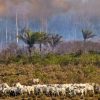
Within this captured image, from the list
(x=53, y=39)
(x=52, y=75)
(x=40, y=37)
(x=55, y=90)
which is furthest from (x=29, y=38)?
(x=55, y=90)

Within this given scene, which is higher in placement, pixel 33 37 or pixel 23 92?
pixel 33 37

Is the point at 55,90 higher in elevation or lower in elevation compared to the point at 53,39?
lower

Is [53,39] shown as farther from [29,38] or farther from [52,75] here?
[52,75]

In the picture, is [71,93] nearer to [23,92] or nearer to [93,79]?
[23,92]

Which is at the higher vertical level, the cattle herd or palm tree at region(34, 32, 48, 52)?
palm tree at region(34, 32, 48, 52)

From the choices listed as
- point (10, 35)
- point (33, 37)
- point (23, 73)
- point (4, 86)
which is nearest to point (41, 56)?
point (33, 37)

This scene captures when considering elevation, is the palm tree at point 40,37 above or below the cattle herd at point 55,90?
above

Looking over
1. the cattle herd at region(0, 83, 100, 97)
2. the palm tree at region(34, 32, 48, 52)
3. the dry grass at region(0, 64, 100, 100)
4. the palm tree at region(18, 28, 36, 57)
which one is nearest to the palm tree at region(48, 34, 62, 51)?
the palm tree at region(34, 32, 48, 52)

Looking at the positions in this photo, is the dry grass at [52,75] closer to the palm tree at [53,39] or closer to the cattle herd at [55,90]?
the cattle herd at [55,90]

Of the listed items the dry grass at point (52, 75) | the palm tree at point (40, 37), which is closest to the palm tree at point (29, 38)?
the palm tree at point (40, 37)

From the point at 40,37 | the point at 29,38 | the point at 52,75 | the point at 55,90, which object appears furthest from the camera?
the point at 40,37

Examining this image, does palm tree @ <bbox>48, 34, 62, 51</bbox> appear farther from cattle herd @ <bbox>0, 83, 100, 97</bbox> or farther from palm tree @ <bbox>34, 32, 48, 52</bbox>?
cattle herd @ <bbox>0, 83, 100, 97</bbox>

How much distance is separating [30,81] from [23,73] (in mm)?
5896

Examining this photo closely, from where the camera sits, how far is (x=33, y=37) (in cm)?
6366
